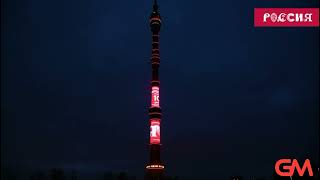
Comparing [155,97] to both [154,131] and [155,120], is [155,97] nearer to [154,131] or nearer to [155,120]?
[155,120]

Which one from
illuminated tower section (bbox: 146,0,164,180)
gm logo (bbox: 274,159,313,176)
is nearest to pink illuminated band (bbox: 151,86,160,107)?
illuminated tower section (bbox: 146,0,164,180)

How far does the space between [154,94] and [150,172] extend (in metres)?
18.6

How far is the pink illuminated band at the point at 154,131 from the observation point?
108m

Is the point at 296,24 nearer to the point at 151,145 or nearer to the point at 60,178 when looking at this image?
the point at 151,145

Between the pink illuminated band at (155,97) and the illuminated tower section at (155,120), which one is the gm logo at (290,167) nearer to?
the illuminated tower section at (155,120)

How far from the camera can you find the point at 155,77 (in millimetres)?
113938

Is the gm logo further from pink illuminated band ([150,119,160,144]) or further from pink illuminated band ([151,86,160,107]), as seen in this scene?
pink illuminated band ([151,86,160,107])

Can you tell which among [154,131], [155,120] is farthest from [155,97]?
[154,131]

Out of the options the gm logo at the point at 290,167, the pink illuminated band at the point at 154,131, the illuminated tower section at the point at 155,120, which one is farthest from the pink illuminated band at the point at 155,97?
the gm logo at the point at 290,167

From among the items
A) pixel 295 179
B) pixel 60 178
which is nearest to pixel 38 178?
pixel 60 178

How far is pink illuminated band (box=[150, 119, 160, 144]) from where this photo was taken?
108 m

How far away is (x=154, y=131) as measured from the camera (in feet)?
357

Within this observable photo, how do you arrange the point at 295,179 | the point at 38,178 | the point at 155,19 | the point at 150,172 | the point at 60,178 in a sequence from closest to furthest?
the point at 295,179
the point at 150,172
the point at 155,19
the point at 60,178
the point at 38,178

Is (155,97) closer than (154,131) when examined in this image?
No
